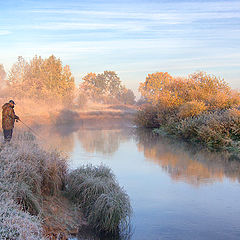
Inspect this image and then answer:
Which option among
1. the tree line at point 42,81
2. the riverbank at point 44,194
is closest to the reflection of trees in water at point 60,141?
the riverbank at point 44,194

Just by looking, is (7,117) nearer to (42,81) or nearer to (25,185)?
(25,185)

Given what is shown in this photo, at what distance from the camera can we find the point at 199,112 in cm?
2723

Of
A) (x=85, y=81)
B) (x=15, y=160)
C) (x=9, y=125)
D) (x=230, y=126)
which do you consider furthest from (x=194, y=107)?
(x=85, y=81)

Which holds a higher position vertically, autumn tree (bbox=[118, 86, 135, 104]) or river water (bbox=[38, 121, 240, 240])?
autumn tree (bbox=[118, 86, 135, 104])

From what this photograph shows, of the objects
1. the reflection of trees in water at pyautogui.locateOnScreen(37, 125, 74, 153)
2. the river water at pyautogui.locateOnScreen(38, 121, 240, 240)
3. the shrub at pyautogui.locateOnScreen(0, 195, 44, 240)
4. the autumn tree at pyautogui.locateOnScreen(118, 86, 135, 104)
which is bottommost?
the river water at pyautogui.locateOnScreen(38, 121, 240, 240)

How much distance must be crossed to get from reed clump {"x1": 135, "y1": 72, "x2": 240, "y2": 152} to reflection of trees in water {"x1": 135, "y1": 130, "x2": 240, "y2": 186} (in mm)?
1632

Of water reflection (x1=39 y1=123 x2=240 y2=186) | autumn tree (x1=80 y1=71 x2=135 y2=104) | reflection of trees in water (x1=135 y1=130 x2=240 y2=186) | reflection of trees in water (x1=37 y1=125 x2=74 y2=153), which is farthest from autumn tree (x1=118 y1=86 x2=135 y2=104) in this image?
reflection of trees in water (x1=135 y1=130 x2=240 y2=186)

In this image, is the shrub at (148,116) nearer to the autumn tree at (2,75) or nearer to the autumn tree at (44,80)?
the autumn tree at (44,80)

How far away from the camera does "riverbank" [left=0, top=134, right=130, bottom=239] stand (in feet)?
22.5

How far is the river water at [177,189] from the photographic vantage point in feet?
27.1

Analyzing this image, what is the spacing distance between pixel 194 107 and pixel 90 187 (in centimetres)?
1963

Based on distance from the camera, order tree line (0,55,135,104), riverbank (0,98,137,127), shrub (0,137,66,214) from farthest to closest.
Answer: tree line (0,55,135,104)
riverbank (0,98,137,127)
shrub (0,137,66,214)

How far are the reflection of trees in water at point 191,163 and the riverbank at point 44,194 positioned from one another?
182 inches

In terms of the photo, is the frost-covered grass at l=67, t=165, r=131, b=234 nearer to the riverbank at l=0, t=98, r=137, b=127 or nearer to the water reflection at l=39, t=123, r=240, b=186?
the water reflection at l=39, t=123, r=240, b=186
